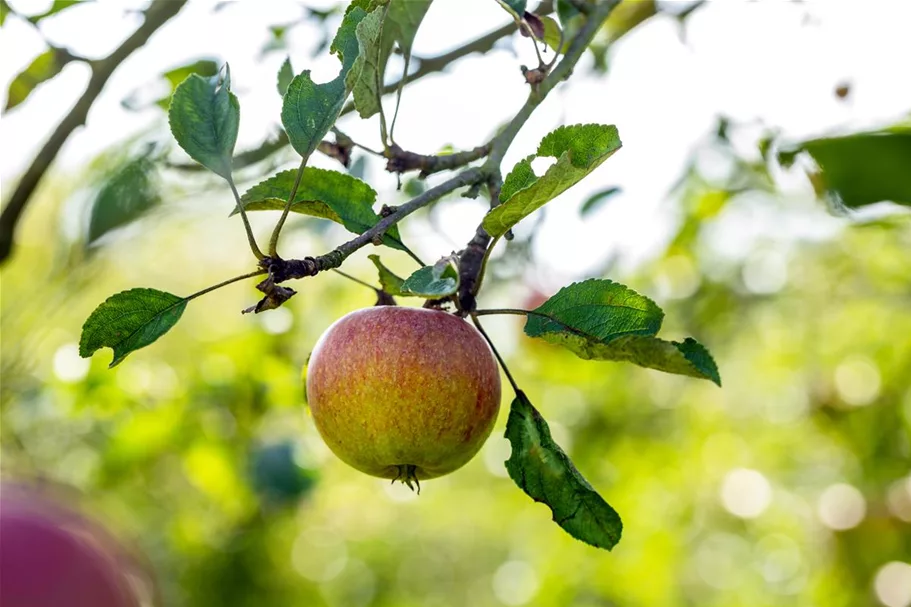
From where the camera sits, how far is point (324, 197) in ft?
3.15

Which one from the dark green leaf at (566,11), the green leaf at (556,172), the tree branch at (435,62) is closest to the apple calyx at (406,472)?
the green leaf at (556,172)

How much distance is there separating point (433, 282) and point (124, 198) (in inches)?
32.7

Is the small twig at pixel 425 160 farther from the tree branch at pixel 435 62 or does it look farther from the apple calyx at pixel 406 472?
Result: the tree branch at pixel 435 62

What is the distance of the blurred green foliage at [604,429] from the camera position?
2.22 m

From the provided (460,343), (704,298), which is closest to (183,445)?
(460,343)

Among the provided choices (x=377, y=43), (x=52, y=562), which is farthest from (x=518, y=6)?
(x=52, y=562)

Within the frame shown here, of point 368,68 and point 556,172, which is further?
point 368,68

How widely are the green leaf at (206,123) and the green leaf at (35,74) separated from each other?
2.36 feet

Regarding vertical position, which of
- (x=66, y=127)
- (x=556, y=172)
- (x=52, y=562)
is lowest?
(x=52, y=562)

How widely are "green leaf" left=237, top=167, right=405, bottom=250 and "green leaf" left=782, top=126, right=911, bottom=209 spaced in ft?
1.70

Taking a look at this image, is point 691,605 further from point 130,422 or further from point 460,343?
point 460,343

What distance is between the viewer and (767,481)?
4.09 m

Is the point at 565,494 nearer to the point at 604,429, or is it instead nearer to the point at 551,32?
the point at 551,32

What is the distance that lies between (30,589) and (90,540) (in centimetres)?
19
